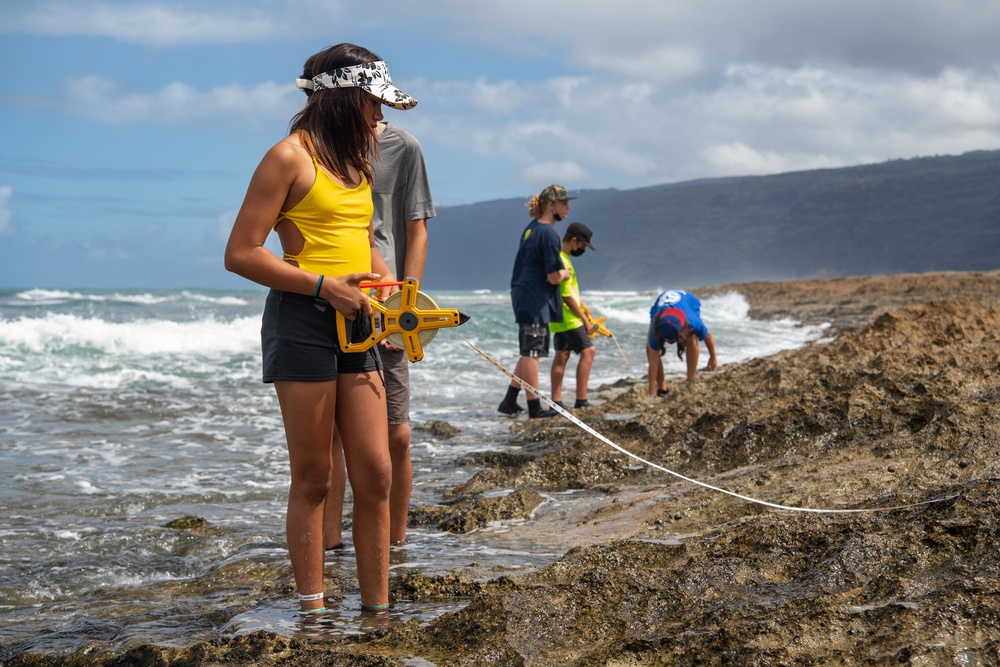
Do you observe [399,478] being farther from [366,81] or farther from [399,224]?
[366,81]

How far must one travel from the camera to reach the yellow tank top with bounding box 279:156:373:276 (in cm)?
299

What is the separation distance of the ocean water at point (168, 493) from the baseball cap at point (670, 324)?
1574mm

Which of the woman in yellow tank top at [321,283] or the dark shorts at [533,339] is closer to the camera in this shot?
the woman in yellow tank top at [321,283]

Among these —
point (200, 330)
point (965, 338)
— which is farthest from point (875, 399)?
point (200, 330)

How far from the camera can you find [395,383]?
157 inches

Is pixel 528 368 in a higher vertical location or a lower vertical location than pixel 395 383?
lower

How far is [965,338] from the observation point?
750cm

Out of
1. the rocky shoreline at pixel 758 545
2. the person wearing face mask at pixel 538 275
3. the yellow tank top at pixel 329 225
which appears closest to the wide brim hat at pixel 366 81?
→ the yellow tank top at pixel 329 225

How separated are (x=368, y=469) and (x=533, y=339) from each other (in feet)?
17.7

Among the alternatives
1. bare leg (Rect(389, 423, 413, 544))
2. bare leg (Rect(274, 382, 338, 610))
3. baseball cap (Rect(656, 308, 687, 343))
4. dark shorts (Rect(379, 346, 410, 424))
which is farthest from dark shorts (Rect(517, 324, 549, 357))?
bare leg (Rect(274, 382, 338, 610))

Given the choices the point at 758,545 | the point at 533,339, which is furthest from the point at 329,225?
the point at 533,339

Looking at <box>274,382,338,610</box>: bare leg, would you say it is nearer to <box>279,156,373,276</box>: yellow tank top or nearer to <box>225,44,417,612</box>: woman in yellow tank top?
<box>225,44,417,612</box>: woman in yellow tank top

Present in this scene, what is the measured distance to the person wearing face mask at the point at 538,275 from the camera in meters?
8.36

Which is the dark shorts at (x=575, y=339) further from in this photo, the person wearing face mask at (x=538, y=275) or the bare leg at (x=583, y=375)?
the person wearing face mask at (x=538, y=275)
